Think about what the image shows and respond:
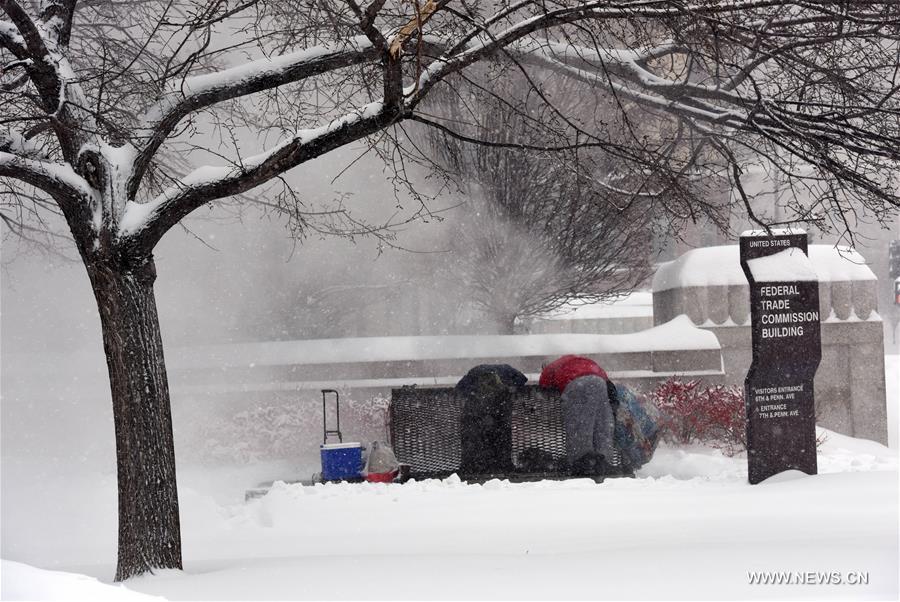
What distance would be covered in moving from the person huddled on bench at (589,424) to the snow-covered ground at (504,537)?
20.6 inches

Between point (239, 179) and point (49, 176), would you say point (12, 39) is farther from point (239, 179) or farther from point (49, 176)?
point (239, 179)

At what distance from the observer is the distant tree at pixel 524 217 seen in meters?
11.3

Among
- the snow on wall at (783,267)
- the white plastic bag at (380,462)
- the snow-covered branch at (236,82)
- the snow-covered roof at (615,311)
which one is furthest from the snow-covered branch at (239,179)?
the snow-covered roof at (615,311)

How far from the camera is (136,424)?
15.8ft

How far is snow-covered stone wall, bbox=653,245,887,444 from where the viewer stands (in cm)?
1162

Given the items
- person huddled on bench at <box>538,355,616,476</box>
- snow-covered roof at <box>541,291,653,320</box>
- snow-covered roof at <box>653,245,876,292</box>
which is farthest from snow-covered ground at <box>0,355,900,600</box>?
snow-covered roof at <box>541,291,653,320</box>

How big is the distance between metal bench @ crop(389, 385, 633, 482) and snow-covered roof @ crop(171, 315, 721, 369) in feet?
9.48

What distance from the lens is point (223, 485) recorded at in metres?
9.01

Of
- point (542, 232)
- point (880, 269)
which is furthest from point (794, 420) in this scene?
point (880, 269)

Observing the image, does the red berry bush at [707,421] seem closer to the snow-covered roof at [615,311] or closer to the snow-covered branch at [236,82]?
the snow-covered branch at [236,82]

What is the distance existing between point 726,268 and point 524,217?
2.88m

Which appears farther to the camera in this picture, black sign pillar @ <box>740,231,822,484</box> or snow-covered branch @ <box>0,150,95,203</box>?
black sign pillar @ <box>740,231,822,484</box>

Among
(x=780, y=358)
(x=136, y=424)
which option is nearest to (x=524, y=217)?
(x=780, y=358)

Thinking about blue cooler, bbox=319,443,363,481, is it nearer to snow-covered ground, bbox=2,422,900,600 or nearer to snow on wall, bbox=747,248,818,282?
snow-covered ground, bbox=2,422,900,600
